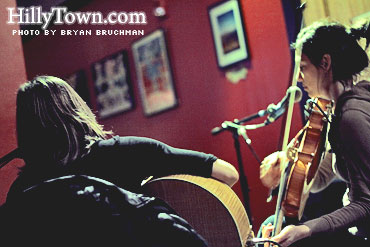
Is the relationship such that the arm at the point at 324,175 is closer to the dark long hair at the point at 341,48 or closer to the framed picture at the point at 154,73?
the dark long hair at the point at 341,48

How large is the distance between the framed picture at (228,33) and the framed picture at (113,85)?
124 centimetres

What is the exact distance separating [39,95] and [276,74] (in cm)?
213

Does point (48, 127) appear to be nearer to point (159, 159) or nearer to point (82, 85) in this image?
point (159, 159)

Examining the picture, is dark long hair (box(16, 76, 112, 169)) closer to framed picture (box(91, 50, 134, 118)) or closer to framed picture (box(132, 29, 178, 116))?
framed picture (box(132, 29, 178, 116))

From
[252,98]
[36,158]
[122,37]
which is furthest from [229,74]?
[36,158]

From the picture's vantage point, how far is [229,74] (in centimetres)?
331

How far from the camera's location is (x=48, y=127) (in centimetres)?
127

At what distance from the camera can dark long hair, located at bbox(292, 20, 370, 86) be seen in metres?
1.48

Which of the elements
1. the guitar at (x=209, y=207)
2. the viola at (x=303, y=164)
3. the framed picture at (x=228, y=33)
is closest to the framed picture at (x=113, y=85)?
the framed picture at (x=228, y=33)

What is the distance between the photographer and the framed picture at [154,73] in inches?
149

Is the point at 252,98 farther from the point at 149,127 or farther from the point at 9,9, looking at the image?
the point at 9,9

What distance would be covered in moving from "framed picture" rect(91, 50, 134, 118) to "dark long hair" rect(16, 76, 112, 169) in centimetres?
288

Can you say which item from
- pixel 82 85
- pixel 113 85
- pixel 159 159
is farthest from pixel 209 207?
pixel 82 85

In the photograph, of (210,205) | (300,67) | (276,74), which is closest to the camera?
(210,205)
